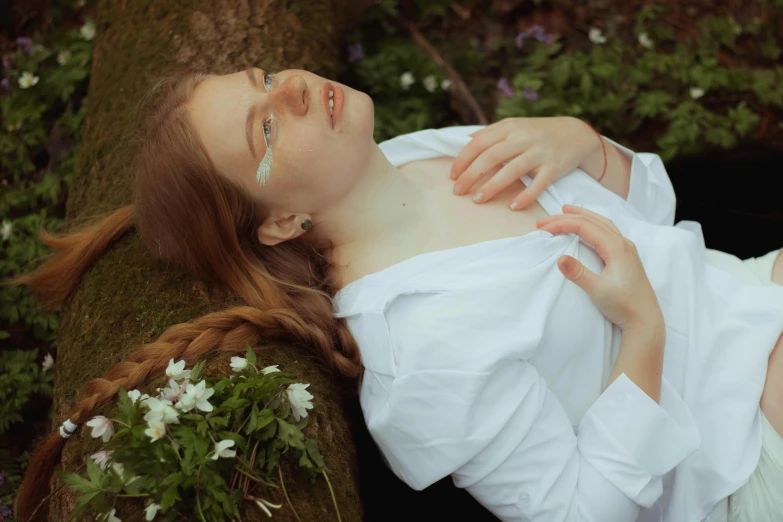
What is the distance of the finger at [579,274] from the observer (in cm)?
214

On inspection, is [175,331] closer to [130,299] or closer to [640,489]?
[130,299]

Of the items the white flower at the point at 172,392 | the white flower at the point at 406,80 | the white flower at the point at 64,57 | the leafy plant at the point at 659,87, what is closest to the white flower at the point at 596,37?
the leafy plant at the point at 659,87

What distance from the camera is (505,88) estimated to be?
4.13m

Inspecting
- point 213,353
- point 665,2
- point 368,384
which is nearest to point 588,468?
point 368,384

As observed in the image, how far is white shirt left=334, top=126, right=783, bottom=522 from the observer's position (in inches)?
81.7

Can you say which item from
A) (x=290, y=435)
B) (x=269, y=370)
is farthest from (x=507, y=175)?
(x=290, y=435)

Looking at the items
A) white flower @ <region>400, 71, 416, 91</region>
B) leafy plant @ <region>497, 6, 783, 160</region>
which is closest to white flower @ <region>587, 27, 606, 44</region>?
leafy plant @ <region>497, 6, 783, 160</region>

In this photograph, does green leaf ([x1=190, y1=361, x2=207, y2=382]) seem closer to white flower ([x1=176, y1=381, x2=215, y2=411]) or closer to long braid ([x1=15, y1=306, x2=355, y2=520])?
white flower ([x1=176, y1=381, x2=215, y2=411])

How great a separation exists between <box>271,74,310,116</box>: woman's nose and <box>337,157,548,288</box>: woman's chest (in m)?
0.58

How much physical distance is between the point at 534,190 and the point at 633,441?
0.97 metres

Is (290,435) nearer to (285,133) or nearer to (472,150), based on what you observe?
(285,133)

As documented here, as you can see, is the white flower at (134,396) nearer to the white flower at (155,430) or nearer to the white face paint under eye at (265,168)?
the white flower at (155,430)

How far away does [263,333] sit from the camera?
2301mm

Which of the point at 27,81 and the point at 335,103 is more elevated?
the point at 335,103
